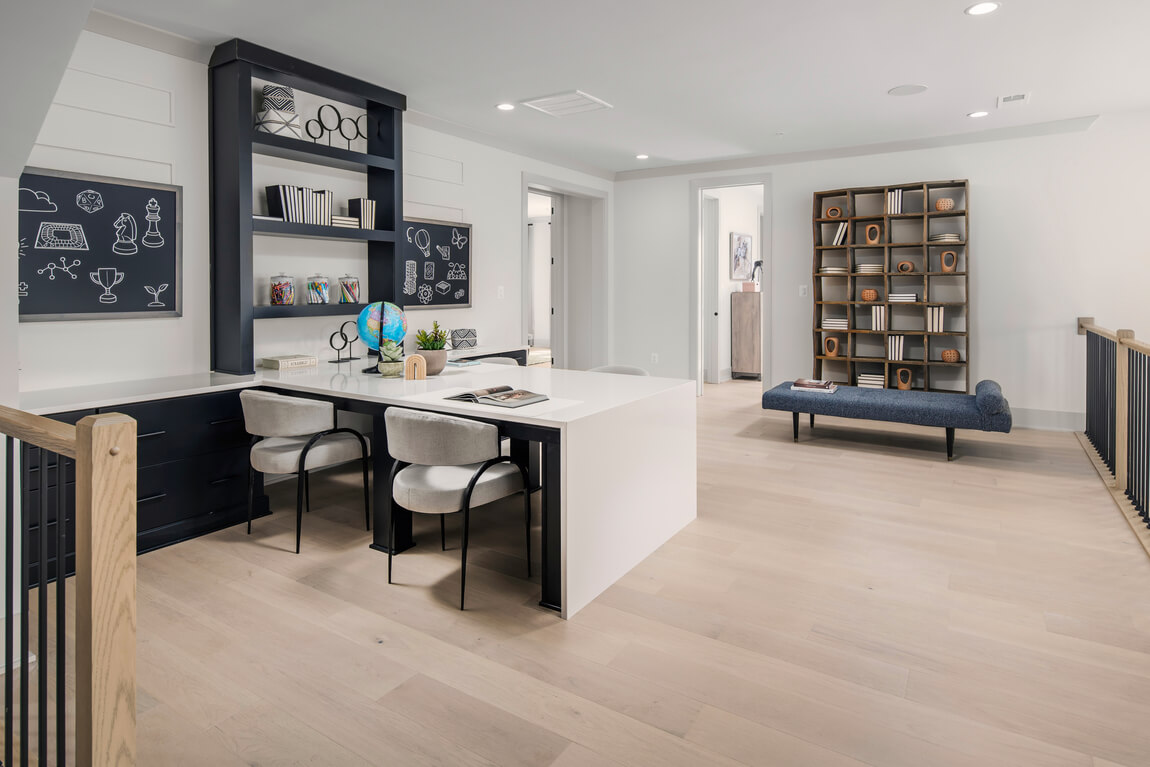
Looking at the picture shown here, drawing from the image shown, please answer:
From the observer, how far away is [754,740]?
1.76 meters

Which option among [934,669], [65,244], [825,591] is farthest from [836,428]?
[65,244]

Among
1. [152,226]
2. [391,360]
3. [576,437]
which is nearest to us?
[576,437]

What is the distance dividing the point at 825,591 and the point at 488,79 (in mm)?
3631

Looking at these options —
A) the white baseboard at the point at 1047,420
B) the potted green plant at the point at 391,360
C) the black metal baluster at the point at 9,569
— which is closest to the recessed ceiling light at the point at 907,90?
the white baseboard at the point at 1047,420

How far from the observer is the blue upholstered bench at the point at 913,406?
455cm

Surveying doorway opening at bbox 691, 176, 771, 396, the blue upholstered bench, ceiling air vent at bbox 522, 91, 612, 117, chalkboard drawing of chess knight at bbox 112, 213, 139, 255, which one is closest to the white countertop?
chalkboard drawing of chess knight at bbox 112, 213, 139, 255

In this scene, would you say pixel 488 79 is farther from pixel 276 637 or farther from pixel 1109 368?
pixel 1109 368

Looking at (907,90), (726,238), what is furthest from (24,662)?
(726,238)

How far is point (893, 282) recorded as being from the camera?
20.7 ft

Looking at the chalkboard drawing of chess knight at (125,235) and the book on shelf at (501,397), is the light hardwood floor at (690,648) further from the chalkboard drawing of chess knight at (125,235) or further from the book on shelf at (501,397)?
the chalkboard drawing of chess knight at (125,235)

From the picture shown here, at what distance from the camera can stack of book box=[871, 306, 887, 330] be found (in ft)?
20.4

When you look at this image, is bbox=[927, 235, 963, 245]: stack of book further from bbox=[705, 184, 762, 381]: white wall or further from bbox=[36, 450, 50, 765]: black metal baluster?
bbox=[36, 450, 50, 765]: black metal baluster

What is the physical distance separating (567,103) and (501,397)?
296 cm

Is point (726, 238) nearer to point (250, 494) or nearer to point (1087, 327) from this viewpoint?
point (1087, 327)
